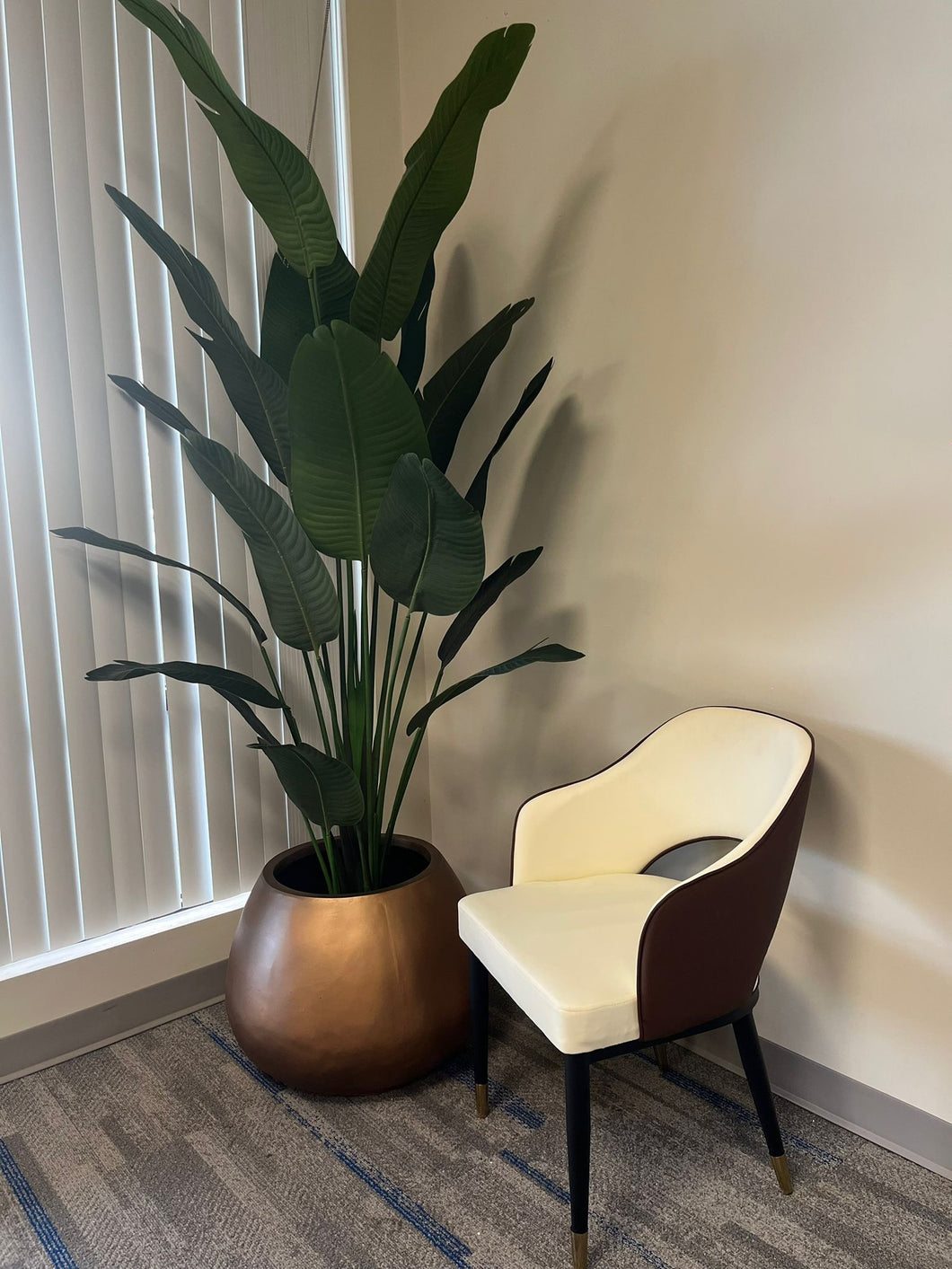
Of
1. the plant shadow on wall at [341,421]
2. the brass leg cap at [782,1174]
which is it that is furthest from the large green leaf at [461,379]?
the brass leg cap at [782,1174]

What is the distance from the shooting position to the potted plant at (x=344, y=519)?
5.00ft

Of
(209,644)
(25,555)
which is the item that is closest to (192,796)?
(209,644)

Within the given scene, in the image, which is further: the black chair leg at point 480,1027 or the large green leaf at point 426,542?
the black chair leg at point 480,1027

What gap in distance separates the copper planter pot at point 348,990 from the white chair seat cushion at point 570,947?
0.21 m

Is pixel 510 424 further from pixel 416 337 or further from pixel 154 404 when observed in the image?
pixel 154 404

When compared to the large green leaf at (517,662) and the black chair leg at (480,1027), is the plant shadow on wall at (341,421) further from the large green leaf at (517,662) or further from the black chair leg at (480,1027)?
the black chair leg at (480,1027)

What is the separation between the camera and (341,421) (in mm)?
1519

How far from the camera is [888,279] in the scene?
59.7 inches

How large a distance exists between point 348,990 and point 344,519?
859 millimetres

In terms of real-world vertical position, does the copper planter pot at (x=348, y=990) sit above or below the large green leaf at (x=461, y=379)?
below

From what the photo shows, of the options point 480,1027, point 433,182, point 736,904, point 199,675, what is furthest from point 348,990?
point 433,182

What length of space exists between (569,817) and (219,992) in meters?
1.04

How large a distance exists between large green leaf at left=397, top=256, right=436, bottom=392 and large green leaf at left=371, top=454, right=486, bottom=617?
513 mm

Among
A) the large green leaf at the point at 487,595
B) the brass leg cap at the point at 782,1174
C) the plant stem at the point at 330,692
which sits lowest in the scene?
the brass leg cap at the point at 782,1174
